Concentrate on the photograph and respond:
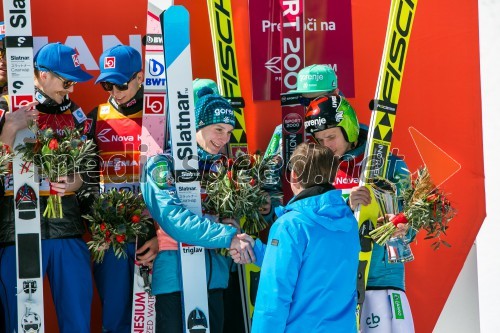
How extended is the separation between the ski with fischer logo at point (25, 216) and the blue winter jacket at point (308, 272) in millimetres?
1703

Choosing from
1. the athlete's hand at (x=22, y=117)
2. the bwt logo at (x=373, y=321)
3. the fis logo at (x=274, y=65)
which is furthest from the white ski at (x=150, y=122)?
the bwt logo at (x=373, y=321)

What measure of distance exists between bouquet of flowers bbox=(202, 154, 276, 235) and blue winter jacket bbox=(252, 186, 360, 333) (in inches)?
40.4

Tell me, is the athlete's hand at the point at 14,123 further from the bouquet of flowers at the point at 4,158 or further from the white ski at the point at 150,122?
the white ski at the point at 150,122

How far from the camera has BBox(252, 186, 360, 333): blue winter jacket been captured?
411 centimetres

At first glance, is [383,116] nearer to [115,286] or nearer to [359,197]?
[359,197]

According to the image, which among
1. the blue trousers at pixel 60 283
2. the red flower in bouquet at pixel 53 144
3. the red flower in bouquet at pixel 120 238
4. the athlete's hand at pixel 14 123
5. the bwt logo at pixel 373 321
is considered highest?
the athlete's hand at pixel 14 123

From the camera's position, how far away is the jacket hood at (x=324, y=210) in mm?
4223

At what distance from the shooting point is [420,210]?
5.22 metres

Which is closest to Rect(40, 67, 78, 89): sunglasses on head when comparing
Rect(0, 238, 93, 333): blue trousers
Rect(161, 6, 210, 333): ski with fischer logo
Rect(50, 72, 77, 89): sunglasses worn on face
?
Rect(50, 72, 77, 89): sunglasses worn on face

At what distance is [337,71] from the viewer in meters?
6.32

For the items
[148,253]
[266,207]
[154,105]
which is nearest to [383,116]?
[266,207]

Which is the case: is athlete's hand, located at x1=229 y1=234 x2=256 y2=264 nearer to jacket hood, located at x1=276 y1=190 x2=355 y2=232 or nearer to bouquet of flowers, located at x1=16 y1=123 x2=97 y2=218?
→ jacket hood, located at x1=276 y1=190 x2=355 y2=232

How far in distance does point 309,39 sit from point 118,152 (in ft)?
5.07

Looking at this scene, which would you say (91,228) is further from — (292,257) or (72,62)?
(292,257)
